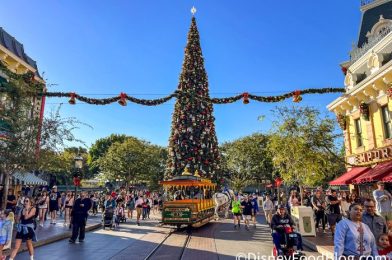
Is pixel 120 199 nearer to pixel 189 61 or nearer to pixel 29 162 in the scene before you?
pixel 29 162

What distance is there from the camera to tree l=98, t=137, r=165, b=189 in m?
45.9

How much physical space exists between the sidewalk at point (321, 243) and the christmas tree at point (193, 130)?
1675 centimetres

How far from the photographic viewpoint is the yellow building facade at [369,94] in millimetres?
14758

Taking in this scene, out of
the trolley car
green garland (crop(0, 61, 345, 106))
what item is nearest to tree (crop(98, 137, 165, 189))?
the trolley car

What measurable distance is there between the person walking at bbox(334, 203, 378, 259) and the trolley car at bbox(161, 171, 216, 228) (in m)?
11.3

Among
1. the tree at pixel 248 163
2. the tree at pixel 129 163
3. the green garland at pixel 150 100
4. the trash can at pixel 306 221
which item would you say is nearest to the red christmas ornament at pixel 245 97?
the green garland at pixel 150 100

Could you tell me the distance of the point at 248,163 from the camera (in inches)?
1842

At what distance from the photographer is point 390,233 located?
5.19 metres

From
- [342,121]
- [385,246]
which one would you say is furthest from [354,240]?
[342,121]

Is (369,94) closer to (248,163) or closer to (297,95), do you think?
(297,95)

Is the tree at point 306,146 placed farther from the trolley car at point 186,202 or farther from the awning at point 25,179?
the awning at point 25,179

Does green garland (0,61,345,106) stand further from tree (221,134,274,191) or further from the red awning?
tree (221,134,274,191)

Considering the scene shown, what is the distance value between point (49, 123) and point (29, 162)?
228cm

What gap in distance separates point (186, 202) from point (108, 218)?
15.2ft
